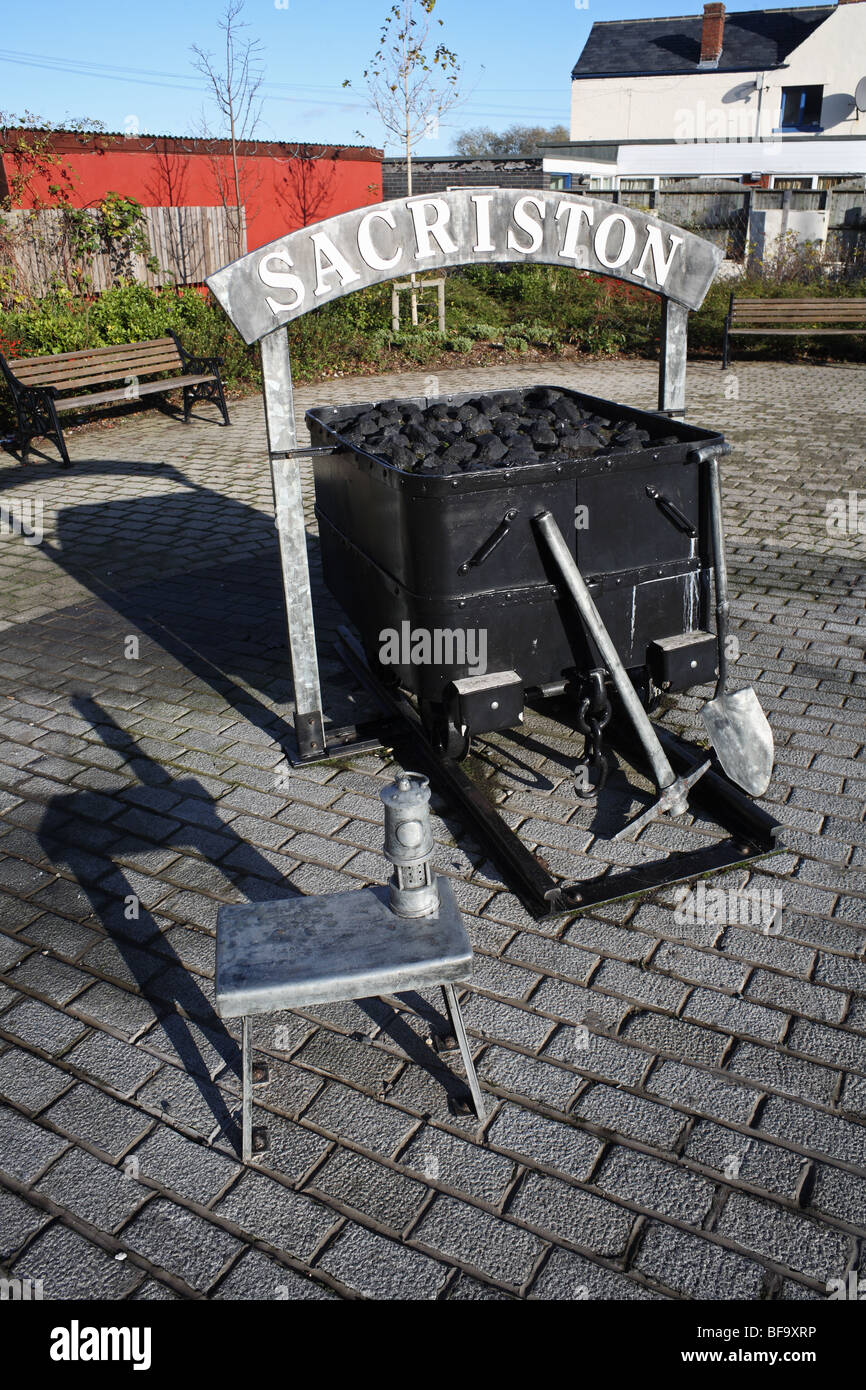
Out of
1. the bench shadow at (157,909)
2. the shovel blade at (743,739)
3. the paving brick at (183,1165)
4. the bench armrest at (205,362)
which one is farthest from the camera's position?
the bench armrest at (205,362)

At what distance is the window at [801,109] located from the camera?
4034 cm

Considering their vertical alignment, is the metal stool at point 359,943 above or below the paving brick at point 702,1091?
above

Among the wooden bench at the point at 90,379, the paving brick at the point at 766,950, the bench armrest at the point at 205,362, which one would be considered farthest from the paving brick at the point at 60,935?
the bench armrest at the point at 205,362

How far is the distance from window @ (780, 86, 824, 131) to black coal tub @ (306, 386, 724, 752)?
44.0 metres

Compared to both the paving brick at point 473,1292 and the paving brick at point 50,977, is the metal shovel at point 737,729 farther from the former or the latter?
the paving brick at point 50,977

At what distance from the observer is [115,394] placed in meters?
12.3

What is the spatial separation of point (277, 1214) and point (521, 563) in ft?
8.62

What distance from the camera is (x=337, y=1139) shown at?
301cm

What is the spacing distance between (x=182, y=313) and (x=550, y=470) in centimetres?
1276

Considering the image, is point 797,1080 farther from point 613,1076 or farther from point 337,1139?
point 337,1139

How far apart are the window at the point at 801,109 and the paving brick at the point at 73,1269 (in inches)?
1872

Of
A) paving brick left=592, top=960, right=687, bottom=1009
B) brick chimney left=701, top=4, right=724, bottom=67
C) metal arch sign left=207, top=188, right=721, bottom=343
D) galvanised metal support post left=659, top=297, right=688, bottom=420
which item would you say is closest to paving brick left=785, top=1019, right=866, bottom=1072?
paving brick left=592, top=960, right=687, bottom=1009

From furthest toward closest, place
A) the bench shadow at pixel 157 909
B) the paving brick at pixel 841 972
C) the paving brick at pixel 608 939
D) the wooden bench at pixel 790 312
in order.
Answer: the wooden bench at pixel 790 312
the paving brick at pixel 608 939
the paving brick at pixel 841 972
the bench shadow at pixel 157 909

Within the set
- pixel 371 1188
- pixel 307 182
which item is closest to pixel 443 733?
pixel 371 1188
